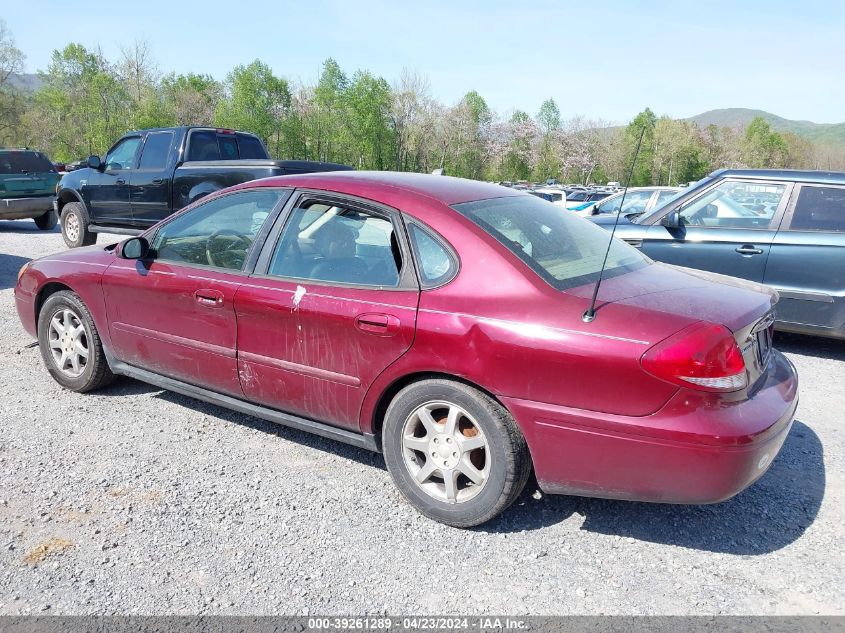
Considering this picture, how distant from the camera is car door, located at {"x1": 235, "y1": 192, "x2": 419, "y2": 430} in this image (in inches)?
126

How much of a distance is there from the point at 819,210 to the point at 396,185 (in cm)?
457

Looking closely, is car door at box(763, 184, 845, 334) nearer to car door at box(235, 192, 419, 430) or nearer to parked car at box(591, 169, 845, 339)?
parked car at box(591, 169, 845, 339)

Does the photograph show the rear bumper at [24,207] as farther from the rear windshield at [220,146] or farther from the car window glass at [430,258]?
the car window glass at [430,258]

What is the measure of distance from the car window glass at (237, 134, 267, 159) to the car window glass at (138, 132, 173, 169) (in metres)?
1.08

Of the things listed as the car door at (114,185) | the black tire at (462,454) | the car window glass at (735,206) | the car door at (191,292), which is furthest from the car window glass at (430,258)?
the car door at (114,185)

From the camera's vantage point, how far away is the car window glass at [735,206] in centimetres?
627

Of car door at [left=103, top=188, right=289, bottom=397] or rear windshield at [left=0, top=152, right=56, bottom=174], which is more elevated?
rear windshield at [left=0, top=152, right=56, bottom=174]

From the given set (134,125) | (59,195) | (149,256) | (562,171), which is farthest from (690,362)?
(562,171)

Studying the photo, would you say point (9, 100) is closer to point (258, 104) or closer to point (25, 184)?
point (258, 104)

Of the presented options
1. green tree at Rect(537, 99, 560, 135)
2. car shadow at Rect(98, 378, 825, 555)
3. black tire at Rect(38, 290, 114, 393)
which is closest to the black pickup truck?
→ black tire at Rect(38, 290, 114, 393)

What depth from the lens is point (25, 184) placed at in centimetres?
1402

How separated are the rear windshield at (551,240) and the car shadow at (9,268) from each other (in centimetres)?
730

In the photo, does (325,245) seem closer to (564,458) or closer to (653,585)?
(564,458)

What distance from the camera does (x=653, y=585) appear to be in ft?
8.91
